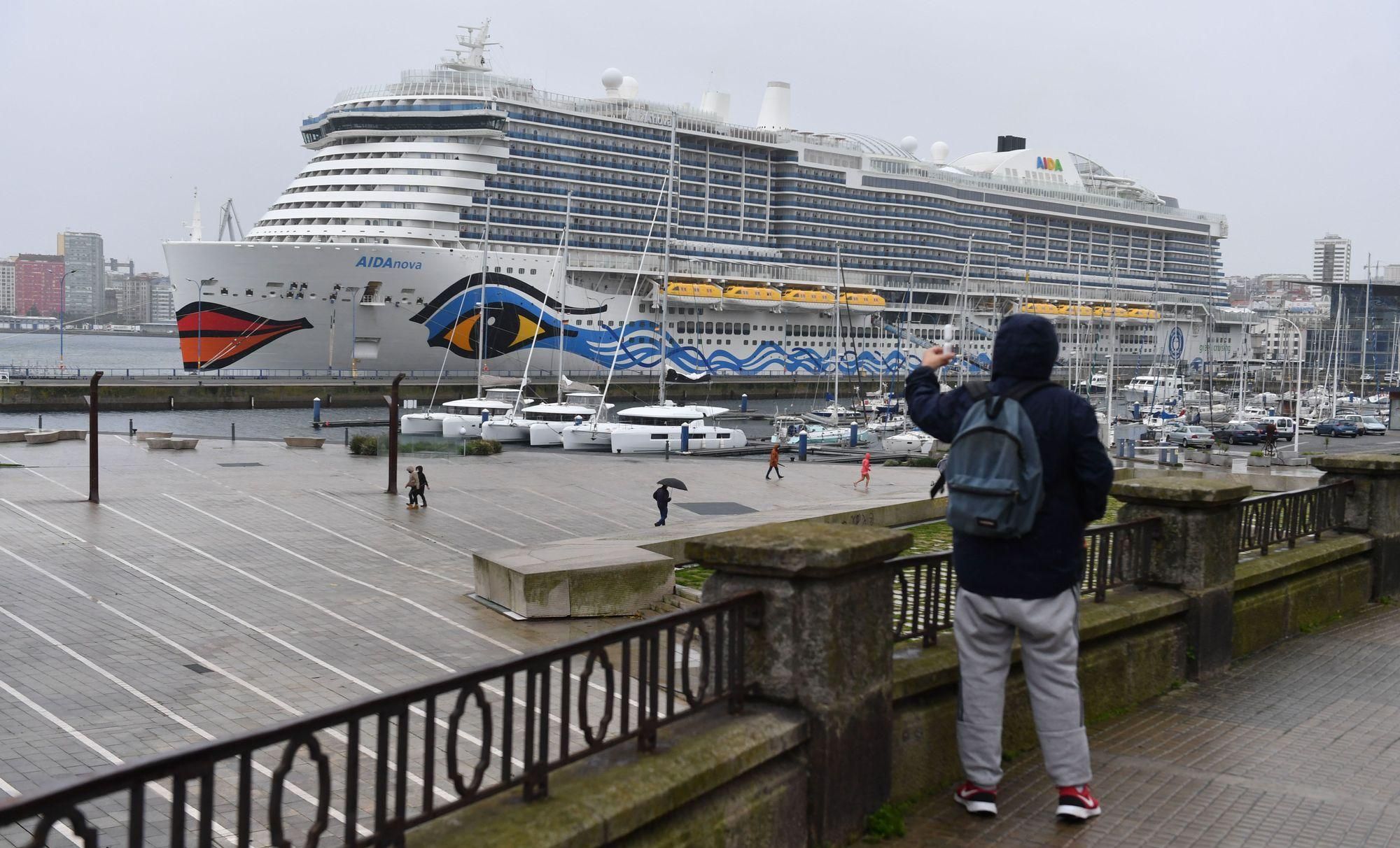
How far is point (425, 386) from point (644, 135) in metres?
23.9

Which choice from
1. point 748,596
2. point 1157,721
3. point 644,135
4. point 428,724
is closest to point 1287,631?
point 1157,721

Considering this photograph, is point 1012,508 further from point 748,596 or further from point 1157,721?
point 1157,721

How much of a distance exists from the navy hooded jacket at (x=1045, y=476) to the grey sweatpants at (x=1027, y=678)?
11 cm

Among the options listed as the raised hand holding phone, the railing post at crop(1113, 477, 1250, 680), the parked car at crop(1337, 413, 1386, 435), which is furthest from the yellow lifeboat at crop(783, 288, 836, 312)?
the raised hand holding phone

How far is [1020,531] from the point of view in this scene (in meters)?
4.84

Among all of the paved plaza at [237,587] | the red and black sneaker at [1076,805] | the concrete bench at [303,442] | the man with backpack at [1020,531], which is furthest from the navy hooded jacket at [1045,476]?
the concrete bench at [303,442]

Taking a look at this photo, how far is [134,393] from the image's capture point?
191 ft

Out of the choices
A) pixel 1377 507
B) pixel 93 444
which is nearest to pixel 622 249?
pixel 93 444

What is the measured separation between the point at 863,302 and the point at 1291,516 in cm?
7889

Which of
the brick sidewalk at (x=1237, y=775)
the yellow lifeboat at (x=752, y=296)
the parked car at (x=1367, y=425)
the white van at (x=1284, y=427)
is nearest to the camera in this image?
the brick sidewalk at (x=1237, y=775)

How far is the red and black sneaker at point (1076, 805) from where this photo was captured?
5.27m

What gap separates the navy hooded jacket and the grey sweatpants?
0.11 metres

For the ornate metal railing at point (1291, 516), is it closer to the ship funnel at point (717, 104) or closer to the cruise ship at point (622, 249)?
the cruise ship at point (622, 249)

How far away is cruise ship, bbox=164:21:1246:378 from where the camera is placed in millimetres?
62906
